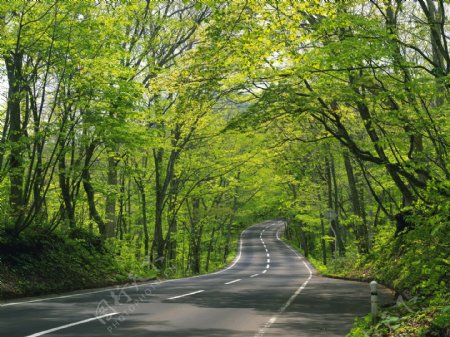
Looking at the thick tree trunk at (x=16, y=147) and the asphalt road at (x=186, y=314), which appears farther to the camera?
the thick tree trunk at (x=16, y=147)

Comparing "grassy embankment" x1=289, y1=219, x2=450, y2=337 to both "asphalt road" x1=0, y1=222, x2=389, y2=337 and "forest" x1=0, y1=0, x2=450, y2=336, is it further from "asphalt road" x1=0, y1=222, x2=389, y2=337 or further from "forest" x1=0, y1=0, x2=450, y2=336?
"asphalt road" x1=0, y1=222, x2=389, y2=337

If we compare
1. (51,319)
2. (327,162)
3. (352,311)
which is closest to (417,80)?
(352,311)

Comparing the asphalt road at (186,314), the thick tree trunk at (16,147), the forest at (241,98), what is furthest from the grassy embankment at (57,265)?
the asphalt road at (186,314)

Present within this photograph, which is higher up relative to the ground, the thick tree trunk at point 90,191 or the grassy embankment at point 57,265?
the thick tree trunk at point 90,191

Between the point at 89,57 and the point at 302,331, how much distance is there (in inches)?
445

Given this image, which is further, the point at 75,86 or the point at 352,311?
the point at 75,86

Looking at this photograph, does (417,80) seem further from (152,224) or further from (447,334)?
(152,224)

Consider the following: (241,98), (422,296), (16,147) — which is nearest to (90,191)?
(16,147)

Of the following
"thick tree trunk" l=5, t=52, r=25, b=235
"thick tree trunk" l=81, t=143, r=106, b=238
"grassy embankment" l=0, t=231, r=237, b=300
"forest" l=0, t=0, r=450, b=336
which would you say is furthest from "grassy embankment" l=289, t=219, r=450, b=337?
"thick tree trunk" l=81, t=143, r=106, b=238

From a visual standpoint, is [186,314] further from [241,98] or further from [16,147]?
[241,98]

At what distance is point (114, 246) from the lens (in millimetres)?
21906

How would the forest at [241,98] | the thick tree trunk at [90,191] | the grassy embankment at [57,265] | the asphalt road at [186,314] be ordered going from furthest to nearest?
the thick tree trunk at [90,191], the grassy embankment at [57,265], the forest at [241,98], the asphalt road at [186,314]

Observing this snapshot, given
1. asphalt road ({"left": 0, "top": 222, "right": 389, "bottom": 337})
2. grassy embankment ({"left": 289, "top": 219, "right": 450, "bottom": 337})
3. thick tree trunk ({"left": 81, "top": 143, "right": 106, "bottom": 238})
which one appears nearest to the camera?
grassy embankment ({"left": 289, "top": 219, "right": 450, "bottom": 337})

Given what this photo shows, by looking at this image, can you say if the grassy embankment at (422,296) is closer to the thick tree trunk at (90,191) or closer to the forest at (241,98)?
the forest at (241,98)
